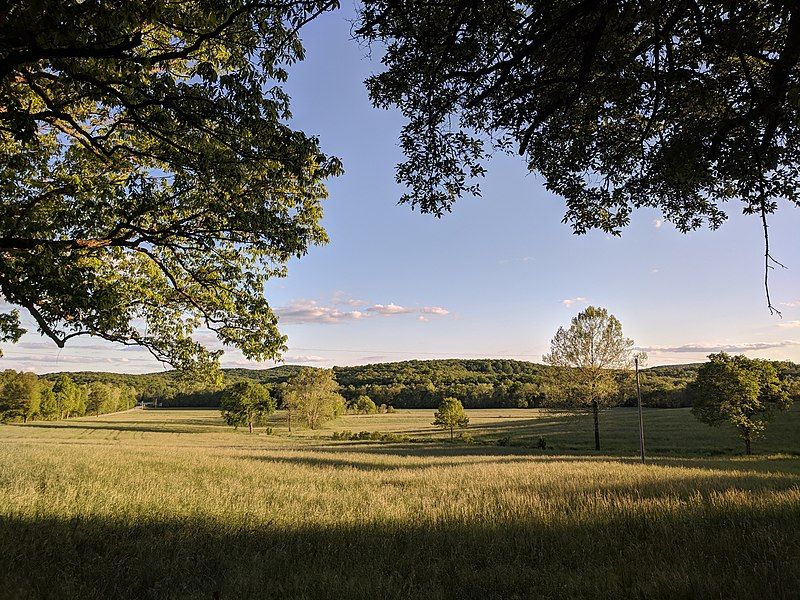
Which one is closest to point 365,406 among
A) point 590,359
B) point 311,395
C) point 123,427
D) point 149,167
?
point 311,395

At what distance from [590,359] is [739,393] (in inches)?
405

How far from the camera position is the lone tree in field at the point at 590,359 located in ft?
120

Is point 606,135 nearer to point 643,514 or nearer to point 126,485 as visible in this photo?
point 643,514

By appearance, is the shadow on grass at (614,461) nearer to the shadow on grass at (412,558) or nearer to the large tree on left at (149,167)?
the shadow on grass at (412,558)

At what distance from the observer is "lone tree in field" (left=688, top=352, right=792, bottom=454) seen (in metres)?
32.3

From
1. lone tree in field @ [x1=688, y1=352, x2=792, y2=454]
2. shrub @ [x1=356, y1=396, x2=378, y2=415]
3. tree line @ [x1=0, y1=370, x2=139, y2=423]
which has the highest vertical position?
lone tree in field @ [x1=688, y1=352, x2=792, y2=454]

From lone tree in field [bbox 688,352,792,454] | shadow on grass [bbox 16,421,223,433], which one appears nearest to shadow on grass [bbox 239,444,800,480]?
lone tree in field [bbox 688,352,792,454]

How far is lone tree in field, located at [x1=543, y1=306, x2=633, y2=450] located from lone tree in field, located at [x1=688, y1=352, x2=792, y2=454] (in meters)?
5.71

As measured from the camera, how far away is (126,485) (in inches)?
455

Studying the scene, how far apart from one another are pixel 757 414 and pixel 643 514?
113 ft

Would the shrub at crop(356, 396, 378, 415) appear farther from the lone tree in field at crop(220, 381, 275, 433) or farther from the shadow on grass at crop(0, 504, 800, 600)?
the shadow on grass at crop(0, 504, 800, 600)

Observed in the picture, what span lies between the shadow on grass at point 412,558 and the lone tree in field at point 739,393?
30545 millimetres

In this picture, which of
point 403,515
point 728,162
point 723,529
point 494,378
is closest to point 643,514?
point 723,529

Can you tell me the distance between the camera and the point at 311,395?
2712 inches
